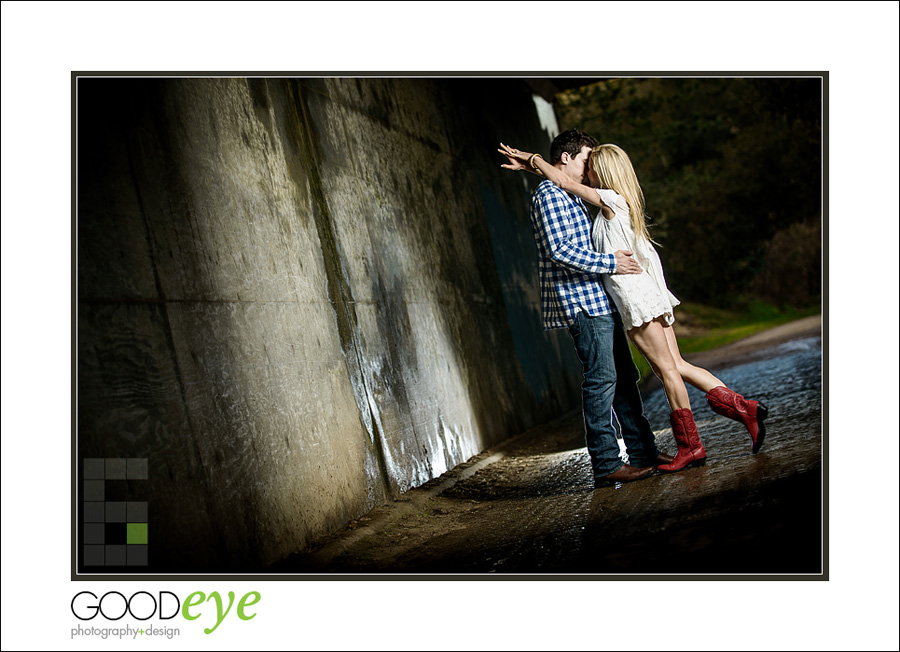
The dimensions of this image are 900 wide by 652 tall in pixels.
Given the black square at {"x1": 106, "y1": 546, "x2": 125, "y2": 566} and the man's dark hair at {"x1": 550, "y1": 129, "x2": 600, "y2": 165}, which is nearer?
the black square at {"x1": 106, "y1": 546, "x2": 125, "y2": 566}

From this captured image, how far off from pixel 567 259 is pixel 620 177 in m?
0.44

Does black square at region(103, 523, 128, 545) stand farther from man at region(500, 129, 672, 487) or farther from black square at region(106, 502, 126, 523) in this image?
man at region(500, 129, 672, 487)

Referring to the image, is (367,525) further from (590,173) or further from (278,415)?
(590,173)

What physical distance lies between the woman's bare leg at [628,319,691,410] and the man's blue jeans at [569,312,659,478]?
0.41 feet

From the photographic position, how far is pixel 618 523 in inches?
114

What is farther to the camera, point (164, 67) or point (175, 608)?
point (164, 67)

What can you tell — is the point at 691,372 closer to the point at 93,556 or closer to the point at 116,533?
the point at 116,533

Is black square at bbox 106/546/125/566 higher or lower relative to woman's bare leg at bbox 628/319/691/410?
lower

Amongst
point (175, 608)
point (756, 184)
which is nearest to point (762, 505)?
point (175, 608)

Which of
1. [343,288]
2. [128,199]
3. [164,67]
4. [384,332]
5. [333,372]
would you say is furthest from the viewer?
[384,332]

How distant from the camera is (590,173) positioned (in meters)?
3.37

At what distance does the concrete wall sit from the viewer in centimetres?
251

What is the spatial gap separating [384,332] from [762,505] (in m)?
1.85

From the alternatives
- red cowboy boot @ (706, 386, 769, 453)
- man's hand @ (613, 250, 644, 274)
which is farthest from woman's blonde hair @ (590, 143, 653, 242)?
red cowboy boot @ (706, 386, 769, 453)
